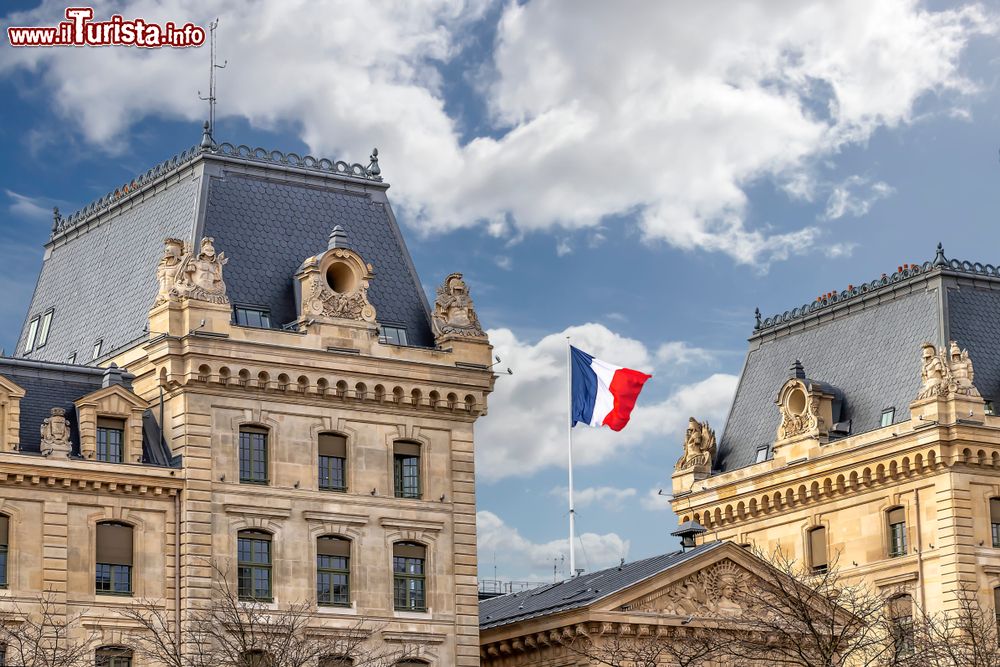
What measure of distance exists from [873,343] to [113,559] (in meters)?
37.4

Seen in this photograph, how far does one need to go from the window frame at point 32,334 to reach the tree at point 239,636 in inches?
697

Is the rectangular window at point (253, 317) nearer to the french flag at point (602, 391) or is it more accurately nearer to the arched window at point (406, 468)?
the arched window at point (406, 468)

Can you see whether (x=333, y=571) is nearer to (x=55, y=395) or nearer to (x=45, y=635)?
(x=45, y=635)

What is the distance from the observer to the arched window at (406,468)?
80.1 m

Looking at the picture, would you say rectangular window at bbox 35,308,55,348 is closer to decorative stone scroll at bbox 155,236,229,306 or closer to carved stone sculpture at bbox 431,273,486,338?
decorative stone scroll at bbox 155,236,229,306

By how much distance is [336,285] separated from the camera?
267 ft

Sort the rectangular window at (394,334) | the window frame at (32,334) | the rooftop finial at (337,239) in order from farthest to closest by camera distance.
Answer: the window frame at (32,334) → the rectangular window at (394,334) → the rooftop finial at (337,239)

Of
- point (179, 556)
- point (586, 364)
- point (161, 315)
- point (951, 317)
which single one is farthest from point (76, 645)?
point (951, 317)

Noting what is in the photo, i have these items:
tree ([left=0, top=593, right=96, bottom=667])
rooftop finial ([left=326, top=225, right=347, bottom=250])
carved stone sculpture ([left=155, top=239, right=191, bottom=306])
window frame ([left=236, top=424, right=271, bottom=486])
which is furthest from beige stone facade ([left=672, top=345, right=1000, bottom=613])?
tree ([left=0, top=593, right=96, bottom=667])

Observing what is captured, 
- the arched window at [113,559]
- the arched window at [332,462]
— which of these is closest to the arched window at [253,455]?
the arched window at [332,462]

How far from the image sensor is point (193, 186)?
82.8 m

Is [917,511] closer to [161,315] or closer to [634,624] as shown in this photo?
[634,624]

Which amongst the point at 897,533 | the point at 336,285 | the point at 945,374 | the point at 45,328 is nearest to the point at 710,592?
the point at 897,533

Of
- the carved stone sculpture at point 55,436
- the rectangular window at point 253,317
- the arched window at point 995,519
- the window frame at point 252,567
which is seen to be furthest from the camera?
the arched window at point 995,519
